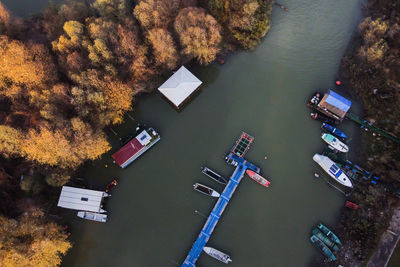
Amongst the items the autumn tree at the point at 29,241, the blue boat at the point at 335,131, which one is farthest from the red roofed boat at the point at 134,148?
the blue boat at the point at 335,131

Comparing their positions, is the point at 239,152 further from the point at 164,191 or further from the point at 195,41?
the point at 195,41

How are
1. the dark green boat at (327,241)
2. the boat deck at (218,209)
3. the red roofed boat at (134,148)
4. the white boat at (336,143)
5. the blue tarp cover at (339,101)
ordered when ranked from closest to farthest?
the boat deck at (218,209), the dark green boat at (327,241), the red roofed boat at (134,148), the white boat at (336,143), the blue tarp cover at (339,101)

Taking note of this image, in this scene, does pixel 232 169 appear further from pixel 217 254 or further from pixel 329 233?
pixel 329 233

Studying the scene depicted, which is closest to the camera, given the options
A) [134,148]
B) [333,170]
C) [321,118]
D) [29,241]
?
[29,241]

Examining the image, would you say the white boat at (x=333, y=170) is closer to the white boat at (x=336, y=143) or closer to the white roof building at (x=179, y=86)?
the white boat at (x=336, y=143)

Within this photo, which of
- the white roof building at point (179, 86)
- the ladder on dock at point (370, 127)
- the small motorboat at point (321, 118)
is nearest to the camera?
the ladder on dock at point (370, 127)

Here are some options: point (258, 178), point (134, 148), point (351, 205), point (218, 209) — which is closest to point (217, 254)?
point (218, 209)
